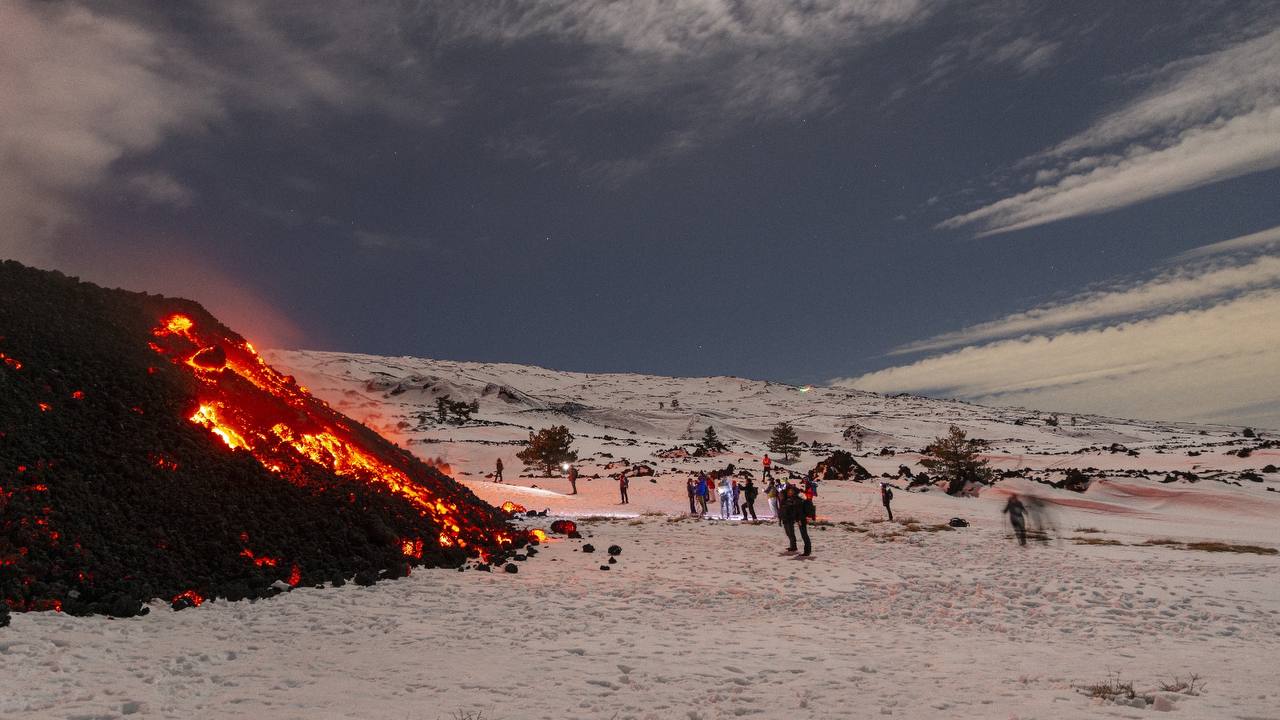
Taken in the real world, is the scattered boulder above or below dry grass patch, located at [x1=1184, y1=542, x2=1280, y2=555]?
above

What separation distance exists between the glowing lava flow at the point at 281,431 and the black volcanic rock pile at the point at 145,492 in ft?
0.36

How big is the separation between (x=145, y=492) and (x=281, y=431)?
15.0ft

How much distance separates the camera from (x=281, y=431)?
18.9 meters

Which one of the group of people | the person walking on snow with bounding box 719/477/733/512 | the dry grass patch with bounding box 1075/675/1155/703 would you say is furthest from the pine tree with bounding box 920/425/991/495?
the dry grass patch with bounding box 1075/675/1155/703

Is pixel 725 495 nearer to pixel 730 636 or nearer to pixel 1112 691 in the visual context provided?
pixel 730 636

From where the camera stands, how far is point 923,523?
2766 centimetres

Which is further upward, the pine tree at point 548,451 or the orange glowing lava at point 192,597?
the pine tree at point 548,451

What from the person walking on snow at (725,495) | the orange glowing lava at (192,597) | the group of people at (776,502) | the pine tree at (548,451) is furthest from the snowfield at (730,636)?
the pine tree at (548,451)

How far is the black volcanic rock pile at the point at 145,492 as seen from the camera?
12.3 metres

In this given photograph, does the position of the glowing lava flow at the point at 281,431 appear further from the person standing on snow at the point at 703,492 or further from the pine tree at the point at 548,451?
the pine tree at the point at 548,451

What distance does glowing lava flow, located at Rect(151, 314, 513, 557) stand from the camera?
703 inches

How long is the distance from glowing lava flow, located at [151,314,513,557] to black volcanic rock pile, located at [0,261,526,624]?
0.11 metres

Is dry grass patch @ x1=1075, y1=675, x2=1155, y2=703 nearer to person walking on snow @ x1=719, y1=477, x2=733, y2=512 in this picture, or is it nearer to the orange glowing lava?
the orange glowing lava

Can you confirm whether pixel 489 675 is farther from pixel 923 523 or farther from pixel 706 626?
pixel 923 523
